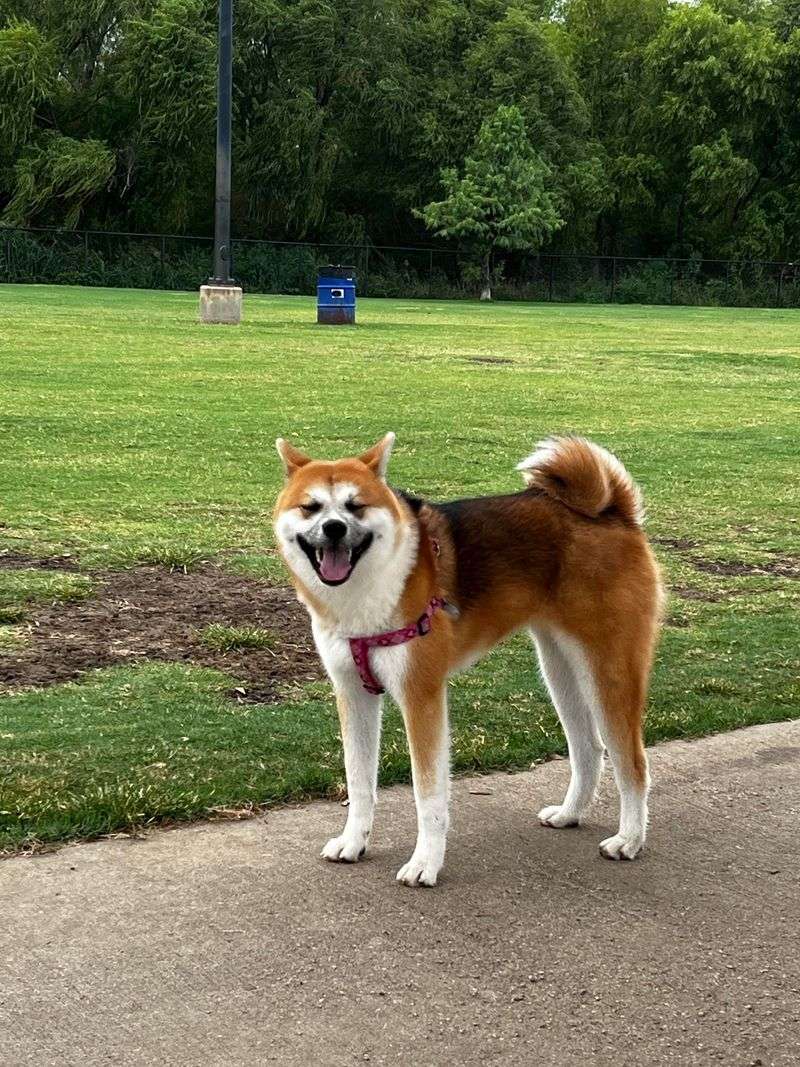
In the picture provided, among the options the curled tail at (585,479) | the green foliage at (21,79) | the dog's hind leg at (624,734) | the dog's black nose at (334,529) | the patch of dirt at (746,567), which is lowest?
the patch of dirt at (746,567)

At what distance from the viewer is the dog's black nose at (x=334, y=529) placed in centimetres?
395

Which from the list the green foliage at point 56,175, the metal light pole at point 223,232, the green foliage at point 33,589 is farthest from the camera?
the green foliage at point 56,175

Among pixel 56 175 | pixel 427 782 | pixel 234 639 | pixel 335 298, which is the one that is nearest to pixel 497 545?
pixel 427 782

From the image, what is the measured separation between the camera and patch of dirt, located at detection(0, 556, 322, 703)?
20.0 feet

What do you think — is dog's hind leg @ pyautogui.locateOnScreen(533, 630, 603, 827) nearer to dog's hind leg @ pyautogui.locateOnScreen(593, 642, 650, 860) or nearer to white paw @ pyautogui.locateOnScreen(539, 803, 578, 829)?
white paw @ pyautogui.locateOnScreen(539, 803, 578, 829)

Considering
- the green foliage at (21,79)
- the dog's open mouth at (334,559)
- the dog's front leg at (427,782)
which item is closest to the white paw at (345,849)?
the dog's front leg at (427,782)

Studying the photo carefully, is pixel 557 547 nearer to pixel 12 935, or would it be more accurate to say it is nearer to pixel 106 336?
pixel 12 935

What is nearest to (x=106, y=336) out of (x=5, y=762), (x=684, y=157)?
(x=5, y=762)

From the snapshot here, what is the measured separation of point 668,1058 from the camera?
3.24m

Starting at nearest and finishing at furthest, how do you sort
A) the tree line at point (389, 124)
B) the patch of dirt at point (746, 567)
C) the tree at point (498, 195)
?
the patch of dirt at point (746, 567)
the tree line at point (389, 124)
the tree at point (498, 195)

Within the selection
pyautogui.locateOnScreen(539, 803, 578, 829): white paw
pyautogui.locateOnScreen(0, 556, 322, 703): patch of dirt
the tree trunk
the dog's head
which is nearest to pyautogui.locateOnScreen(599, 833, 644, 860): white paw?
pyautogui.locateOnScreen(539, 803, 578, 829): white paw

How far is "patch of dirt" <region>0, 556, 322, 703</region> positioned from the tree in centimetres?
4852

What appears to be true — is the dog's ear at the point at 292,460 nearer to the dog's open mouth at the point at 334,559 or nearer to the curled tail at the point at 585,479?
the dog's open mouth at the point at 334,559

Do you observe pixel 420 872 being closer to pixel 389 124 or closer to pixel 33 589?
pixel 33 589
